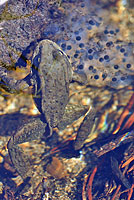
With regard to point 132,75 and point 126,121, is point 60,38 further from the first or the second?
point 126,121

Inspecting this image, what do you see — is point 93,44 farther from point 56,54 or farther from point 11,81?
point 11,81

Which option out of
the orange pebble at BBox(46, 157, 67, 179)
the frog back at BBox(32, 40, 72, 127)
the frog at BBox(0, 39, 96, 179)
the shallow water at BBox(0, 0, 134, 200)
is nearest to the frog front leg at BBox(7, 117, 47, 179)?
the frog at BBox(0, 39, 96, 179)

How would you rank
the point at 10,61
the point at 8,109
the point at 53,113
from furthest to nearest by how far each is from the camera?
the point at 8,109 < the point at 10,61 < the point at 53,113

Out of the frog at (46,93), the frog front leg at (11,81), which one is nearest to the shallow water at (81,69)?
the frog front leg at (11,81)

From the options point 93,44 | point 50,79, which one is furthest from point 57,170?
point 93,44

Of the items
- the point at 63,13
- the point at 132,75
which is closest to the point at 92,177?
the point at 132,75
